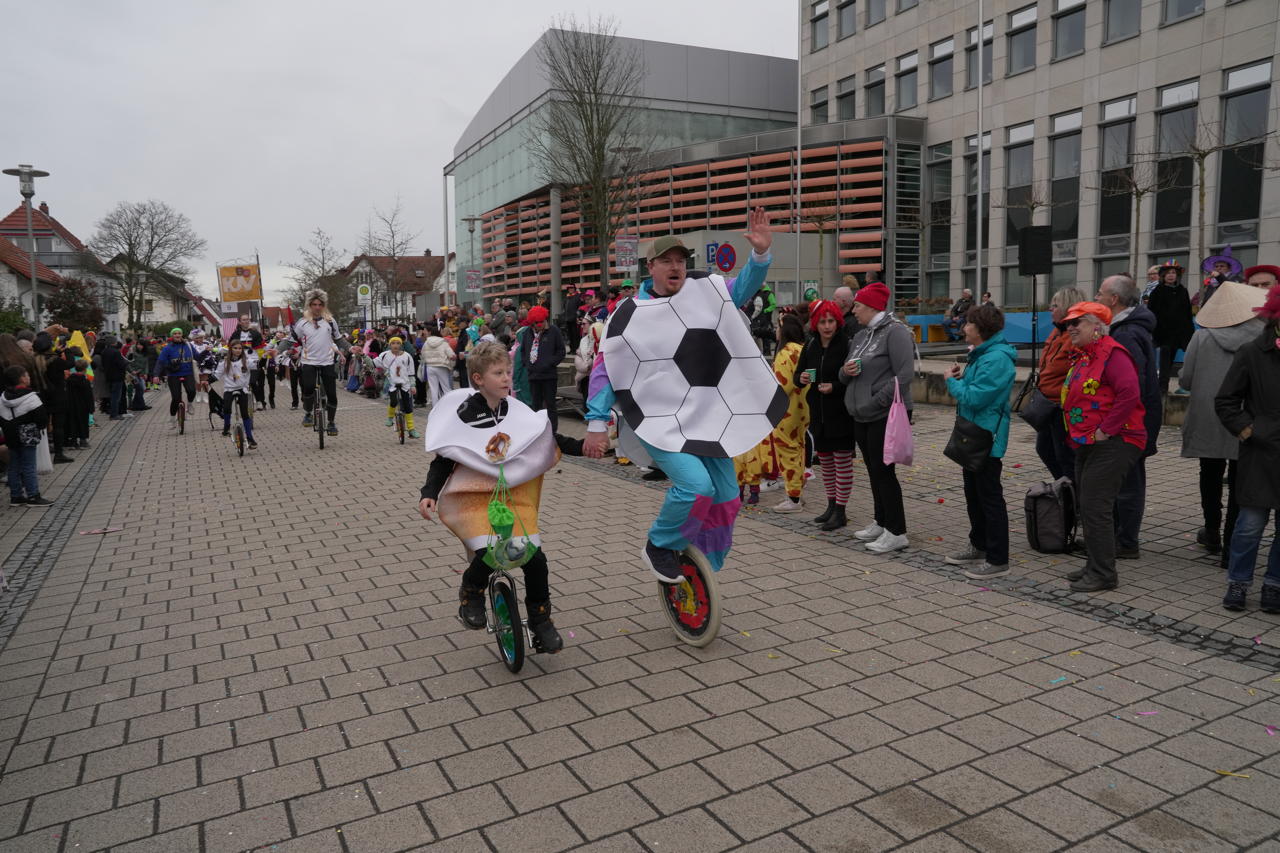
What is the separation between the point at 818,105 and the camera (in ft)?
129

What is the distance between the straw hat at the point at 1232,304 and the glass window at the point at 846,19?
112 feet

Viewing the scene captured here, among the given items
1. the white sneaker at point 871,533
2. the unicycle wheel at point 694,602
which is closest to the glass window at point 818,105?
the white sneaker at point 871,533

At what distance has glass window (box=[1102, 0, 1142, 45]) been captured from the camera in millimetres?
26438

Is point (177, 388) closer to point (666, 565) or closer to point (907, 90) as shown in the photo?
point (666, 565)

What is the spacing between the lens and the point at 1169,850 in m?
2.85

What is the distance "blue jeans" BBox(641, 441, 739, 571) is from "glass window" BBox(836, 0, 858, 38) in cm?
3643

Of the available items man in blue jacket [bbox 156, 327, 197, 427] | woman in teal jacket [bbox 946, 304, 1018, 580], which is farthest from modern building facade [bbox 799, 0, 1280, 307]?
man in blue jacket [bbox 156, 327, 197, 427]

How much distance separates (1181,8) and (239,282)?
3271 cm

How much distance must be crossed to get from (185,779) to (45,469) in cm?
983

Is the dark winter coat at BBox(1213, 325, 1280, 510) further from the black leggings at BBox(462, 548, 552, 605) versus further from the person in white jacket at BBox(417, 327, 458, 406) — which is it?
the person in white jacket at BBox(417, 327, 458, 406)

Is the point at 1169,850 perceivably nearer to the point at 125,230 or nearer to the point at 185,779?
the point at 185,779

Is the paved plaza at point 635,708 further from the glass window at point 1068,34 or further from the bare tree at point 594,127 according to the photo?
Answer: the glass window at point 1068,34

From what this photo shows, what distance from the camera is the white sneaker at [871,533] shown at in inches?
274

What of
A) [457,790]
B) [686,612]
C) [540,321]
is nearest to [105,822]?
[457,790]
